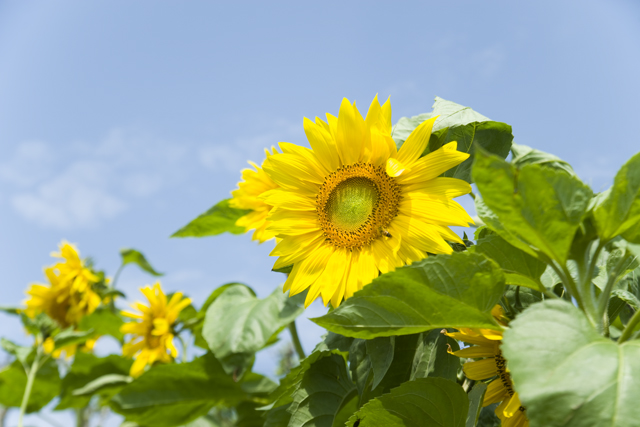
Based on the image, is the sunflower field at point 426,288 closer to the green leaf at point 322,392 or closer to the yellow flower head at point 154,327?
the green leaf at point 322,392

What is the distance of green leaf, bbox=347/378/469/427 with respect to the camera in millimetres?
560

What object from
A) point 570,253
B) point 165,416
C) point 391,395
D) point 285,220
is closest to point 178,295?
point 165,416

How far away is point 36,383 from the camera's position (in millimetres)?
1801

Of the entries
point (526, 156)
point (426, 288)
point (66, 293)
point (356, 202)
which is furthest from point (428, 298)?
point (66, 293)

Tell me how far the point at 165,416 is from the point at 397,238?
3.08 ft

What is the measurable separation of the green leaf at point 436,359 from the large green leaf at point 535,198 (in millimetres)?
235

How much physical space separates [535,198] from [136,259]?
191cm

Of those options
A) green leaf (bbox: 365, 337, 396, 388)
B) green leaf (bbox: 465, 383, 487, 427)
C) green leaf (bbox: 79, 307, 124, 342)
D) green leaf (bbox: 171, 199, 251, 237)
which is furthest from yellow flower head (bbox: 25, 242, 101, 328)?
green leaf (bbox: 465, 383, 487, 427)

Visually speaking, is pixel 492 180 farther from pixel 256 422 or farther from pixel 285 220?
pixel 256 422

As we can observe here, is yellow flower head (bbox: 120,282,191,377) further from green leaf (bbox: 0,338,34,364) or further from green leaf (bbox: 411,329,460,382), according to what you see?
green leaf (bbox: 411,329,460,382)

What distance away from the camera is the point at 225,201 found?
1321mm

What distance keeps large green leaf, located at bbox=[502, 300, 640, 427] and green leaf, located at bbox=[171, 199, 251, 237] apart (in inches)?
39.1

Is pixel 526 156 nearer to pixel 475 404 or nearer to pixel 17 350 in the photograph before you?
pixel 475 404

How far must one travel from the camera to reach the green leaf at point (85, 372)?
1.63m
